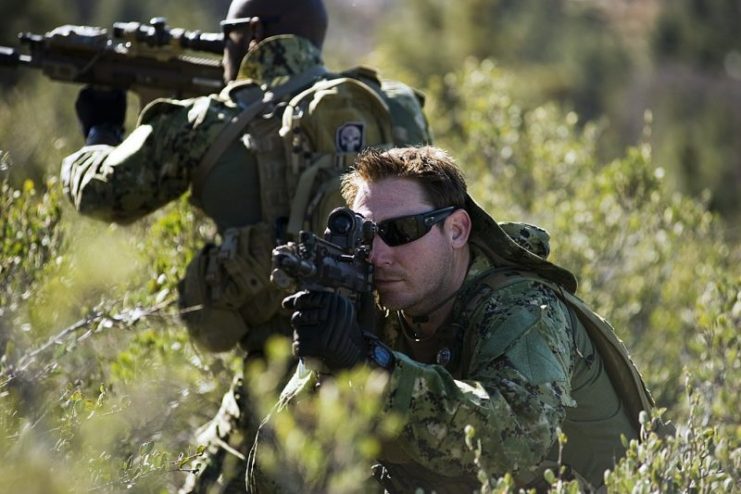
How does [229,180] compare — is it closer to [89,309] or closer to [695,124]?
[89,309]

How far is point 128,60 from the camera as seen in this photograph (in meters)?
5.56

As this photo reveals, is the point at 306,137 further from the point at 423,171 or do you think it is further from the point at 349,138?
the point at 423,171

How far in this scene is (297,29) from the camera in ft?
16.9

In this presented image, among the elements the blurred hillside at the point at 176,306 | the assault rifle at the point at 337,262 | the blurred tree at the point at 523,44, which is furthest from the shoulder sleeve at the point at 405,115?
the blurred tree at the point at 523,44

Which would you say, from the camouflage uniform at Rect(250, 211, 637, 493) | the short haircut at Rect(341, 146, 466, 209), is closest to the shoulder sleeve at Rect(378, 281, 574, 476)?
the camouflage uniform at Rect(250, 211, 637, 493)

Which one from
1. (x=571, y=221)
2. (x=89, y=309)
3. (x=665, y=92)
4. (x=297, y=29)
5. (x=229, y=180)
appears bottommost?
(x=665, y=92)

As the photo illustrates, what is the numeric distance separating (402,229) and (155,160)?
5.16 feet

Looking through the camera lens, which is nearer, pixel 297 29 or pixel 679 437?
pixel 679 437

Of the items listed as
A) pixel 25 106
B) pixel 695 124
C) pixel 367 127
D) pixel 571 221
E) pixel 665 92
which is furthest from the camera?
pixel 665 92

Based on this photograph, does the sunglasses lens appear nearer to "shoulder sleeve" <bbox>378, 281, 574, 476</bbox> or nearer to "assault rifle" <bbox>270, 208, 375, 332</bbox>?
"assault rifle" <bbox>270, 208, 375, 332</bbox>

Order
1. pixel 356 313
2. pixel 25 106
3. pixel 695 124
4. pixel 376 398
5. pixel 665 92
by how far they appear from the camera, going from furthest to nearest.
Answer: pixel 665 92
pixel 695 124
pixel 25 106
pixel 356 313
pixel 376 398

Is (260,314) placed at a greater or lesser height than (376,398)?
lesser

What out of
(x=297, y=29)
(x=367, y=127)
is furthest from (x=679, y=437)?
(x=297, y=29)

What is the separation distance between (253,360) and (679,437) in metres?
1.86
